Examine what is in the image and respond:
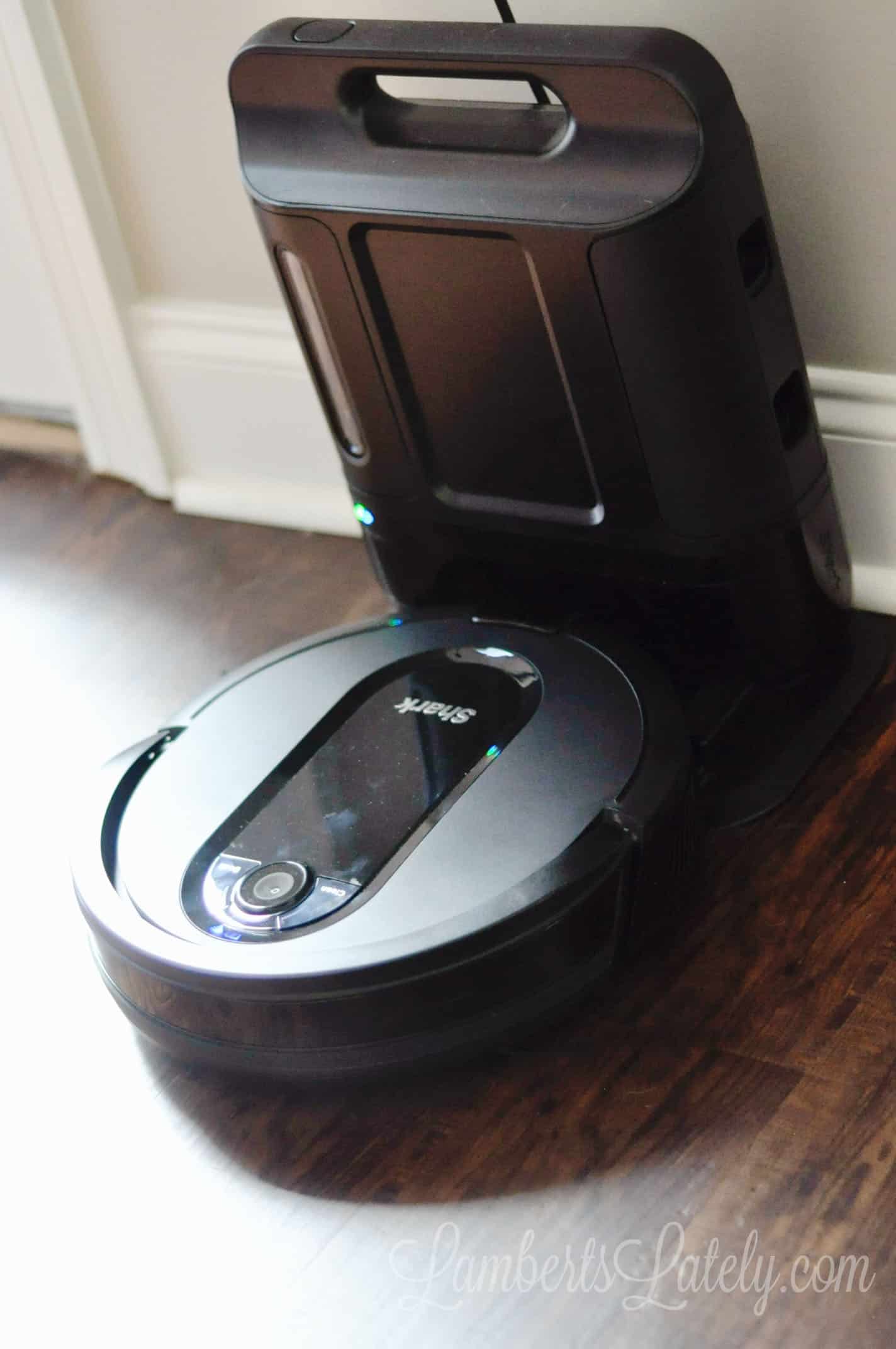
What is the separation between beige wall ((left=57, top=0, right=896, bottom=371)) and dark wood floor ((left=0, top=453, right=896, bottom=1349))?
0.27m

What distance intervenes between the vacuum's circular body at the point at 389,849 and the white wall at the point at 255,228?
267 mm

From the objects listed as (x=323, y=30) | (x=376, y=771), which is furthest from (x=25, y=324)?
(x=376, y=771)

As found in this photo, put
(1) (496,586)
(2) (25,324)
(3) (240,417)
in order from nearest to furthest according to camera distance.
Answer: (1) (496,586) < (3) (240,417) < (2) (25,324)

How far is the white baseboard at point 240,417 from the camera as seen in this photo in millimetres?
1241

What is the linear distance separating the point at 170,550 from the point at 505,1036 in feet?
2.26

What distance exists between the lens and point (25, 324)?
4.57ft

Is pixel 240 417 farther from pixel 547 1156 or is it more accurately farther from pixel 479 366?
pixel 547 1156

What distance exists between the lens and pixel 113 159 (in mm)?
1234

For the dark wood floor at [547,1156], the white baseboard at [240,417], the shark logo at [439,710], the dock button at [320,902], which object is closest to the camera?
the dark wood floor at [547,1156]

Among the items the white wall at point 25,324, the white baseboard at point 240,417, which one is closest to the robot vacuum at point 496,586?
the white baseboard at point 240,417

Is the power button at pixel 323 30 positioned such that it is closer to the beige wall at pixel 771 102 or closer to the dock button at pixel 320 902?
the beige wall at pixel 771 102

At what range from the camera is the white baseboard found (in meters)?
1.24

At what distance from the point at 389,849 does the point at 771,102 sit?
511 millimetres

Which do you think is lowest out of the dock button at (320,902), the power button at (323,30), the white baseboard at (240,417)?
the dock button at (320,902)
